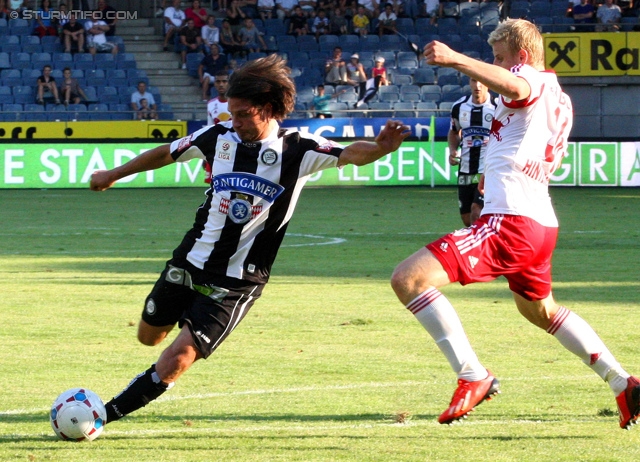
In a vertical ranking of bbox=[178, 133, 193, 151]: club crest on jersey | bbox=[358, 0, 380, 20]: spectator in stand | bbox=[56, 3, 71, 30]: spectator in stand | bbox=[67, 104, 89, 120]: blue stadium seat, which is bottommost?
bbox=[67, 104, 89, 120]: blue stadium seat

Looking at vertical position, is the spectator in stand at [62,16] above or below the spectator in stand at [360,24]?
above

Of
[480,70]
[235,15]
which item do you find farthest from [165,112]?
[480,70]

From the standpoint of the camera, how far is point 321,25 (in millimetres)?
32844

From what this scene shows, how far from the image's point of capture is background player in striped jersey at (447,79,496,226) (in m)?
12.9

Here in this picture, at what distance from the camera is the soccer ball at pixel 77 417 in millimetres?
5305

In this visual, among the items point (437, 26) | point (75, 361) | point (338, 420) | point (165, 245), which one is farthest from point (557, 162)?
point (437, 26)

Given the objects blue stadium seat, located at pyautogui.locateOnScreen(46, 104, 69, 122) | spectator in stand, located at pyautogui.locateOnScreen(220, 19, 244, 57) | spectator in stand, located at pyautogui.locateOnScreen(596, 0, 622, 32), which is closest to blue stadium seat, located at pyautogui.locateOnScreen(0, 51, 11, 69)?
blue stadium seat, located at pyautogui.locateOnScreen(46, 104, 69, 122)

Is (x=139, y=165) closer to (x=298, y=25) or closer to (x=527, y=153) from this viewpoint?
(x=527, y=153)

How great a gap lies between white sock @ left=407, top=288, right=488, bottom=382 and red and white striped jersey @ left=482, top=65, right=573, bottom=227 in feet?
1.82

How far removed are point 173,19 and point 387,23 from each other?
6090 millimetres

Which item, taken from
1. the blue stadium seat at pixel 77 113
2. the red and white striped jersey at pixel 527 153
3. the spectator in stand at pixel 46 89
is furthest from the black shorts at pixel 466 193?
the spectator in stand at pixel 46 89

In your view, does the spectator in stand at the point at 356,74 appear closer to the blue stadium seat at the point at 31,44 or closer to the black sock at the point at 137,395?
the blue stadium seat at the point at 31,44

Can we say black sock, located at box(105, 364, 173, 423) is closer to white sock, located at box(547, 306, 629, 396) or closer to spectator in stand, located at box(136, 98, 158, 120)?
white sock, located at box(547, 306, 629, 396)

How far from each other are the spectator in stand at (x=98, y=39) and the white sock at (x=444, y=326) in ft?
92.0
